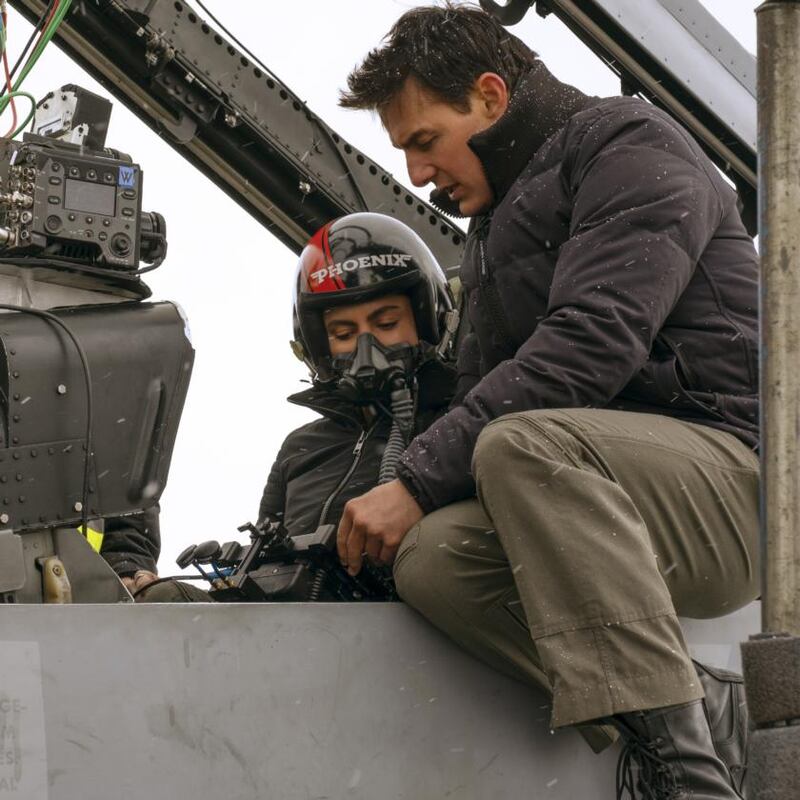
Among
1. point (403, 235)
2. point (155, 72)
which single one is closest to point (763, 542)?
point (403, 235)

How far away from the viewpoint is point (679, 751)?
6.45 feet

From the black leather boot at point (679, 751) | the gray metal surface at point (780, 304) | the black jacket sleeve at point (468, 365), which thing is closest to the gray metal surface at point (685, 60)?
the black jacket sleeve at point (468, 365)

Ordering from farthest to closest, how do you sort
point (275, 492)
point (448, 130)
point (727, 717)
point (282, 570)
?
point (275, 492) → point (448, 130) → point (282, 570) → point (727, 717)

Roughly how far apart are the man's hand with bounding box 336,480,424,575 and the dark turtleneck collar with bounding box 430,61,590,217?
2.17 ft

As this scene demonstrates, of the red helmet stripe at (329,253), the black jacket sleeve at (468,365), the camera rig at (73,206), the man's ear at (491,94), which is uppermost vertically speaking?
the man's ear at (491,94)

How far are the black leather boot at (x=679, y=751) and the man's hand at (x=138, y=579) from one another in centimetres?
132

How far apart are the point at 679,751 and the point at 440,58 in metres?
1.38

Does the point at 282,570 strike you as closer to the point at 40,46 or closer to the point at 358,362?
the point at 358,362

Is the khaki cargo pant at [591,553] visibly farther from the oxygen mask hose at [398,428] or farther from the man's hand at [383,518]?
the oxygen mask hose at [398,428]

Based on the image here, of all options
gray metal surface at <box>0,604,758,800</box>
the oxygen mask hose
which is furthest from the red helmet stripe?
gray metal surface at <box>0,604,758,800</box>

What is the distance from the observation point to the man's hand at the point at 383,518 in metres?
2.25

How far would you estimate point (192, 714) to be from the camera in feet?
6.15

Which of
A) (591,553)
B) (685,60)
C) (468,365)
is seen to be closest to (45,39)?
(468,365)

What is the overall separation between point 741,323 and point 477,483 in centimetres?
56
